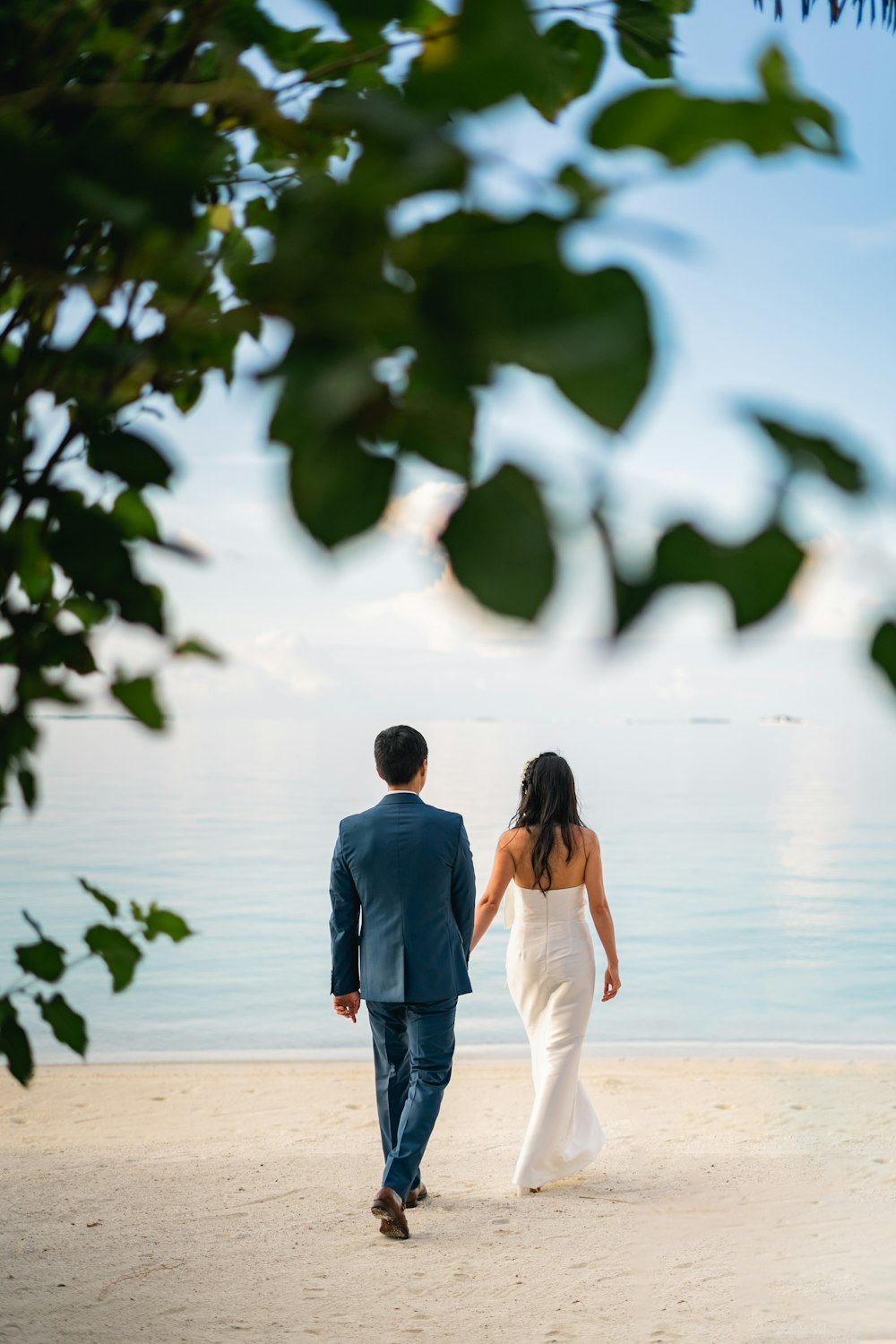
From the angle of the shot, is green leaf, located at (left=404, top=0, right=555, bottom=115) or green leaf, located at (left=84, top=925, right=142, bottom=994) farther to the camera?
green leaf, located at (left=84, top=925, right=142, bottom=994)

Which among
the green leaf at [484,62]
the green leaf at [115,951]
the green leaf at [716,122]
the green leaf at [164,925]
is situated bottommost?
the green leaf at [164,925]

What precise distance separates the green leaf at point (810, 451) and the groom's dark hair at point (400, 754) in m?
4.36

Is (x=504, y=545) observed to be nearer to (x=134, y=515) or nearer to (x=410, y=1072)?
(x=134, y=515)

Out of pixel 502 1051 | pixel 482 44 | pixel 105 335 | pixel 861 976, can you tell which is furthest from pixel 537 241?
pixel 861 976

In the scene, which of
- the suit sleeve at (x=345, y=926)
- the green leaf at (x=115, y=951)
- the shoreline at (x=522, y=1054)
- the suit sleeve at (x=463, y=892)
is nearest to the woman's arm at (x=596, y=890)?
the suit sleeve at (x=463, y=892)

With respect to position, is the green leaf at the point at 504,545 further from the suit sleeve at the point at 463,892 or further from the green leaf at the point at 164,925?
the suit sleeve at the point at 463,892

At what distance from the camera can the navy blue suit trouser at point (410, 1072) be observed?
486 centimetres

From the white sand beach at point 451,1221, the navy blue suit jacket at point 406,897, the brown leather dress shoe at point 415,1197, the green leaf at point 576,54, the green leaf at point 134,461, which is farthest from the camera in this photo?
the brown leather dress shoe at point 415,1197

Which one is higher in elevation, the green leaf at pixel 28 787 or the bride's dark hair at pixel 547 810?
the green leaf at pixel 28 787

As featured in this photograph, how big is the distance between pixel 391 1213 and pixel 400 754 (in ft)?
6.11

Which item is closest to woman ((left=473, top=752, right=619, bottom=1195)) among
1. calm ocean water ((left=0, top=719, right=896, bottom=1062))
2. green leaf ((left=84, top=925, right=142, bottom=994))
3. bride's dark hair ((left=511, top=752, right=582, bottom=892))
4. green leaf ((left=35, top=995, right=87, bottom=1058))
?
bride's dark hair ((left=511, top=752, right=582, bottom=892))

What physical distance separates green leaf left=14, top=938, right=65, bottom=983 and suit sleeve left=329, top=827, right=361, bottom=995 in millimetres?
3583

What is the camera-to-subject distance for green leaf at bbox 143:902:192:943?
1541 millimetres

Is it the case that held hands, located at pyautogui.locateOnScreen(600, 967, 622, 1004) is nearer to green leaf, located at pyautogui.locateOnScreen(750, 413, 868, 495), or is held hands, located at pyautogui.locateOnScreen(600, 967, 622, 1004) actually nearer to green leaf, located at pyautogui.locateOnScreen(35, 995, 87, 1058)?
green leaf, located at pyautogui.locateOnScreen(35, 995, 87, 1058)
